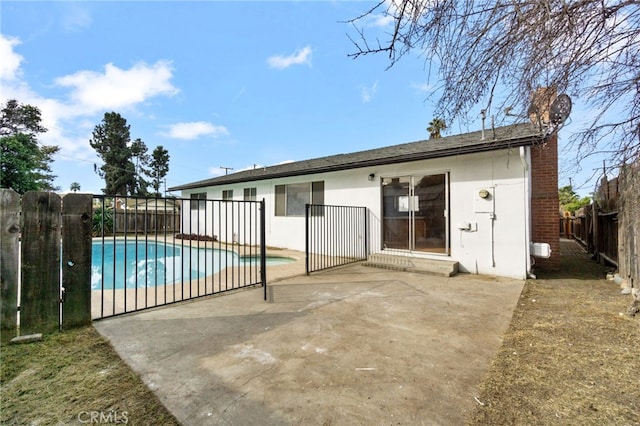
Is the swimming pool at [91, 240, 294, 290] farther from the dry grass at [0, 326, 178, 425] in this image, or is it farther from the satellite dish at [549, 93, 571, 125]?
the satellite dish at [549, 93, 571, 125]

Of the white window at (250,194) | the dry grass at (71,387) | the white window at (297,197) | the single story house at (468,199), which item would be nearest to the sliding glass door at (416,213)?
the single story house at (468,199)

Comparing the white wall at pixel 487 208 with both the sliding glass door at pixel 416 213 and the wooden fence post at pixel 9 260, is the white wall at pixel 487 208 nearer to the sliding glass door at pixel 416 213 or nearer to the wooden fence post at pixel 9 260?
the sliding glass door at pixel 416 213

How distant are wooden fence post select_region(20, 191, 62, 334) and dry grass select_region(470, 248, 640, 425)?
400 centimetres

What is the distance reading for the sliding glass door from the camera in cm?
698

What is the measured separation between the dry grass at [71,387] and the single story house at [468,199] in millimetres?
5582

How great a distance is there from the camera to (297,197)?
10.5 meters

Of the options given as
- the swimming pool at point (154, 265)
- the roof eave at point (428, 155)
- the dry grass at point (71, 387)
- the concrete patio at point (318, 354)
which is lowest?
the swimming pool at point (154, 265)

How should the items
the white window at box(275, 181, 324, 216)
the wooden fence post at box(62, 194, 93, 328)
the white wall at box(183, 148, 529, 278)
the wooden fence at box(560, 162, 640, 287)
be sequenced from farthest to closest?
the white window at box(275, 181, 324, 216) < the white wall at box(183, 148, 529, 278) < the wooden fence at box(560, 162, 640, 287) < the wooden fence post at box(62, 194, 93, 328)

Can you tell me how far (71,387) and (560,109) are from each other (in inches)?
189

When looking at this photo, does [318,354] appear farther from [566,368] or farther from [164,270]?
[164,270]

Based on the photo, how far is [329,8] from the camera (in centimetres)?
271

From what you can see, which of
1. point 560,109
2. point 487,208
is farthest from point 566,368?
point 487,208

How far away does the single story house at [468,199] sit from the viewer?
588 cm

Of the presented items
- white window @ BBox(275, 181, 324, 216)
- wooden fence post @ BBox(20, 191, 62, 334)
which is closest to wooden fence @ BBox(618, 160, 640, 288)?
wooden fence post @ BBox(20, 191, 62, 334)
